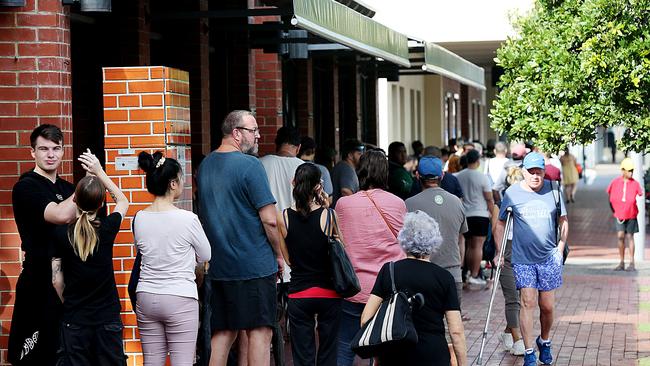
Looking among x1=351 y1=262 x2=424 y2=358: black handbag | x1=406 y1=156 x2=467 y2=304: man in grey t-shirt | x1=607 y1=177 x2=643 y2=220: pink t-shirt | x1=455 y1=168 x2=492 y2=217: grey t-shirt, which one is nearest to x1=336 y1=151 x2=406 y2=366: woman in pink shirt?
x1=406 y1=156 x2=467 y2=304: man in grey t-shirt

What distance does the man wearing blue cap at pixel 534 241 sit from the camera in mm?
10180

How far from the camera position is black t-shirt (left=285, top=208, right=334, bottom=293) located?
807 centimetres

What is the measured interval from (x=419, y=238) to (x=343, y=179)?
6753mm

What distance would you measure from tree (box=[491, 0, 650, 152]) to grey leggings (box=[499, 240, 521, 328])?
112 centimetres

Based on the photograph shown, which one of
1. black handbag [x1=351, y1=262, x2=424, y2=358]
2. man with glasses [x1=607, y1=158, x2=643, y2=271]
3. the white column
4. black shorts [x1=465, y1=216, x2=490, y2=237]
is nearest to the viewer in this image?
black handbag [x1=351, y1=262, x2=424, y2=358]

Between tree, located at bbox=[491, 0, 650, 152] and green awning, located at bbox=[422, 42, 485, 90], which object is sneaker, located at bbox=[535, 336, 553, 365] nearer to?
tree, located at bbox=[491, 0, 650, 152]

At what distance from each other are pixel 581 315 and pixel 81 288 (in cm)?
851

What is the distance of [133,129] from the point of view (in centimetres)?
788

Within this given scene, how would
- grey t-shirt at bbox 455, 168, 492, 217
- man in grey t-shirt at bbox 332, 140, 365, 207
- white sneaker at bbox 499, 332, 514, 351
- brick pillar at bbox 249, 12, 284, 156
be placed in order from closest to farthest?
white sneaker at bbox 499, 332, 514, 351, man in grey t-shirt at bbox 332, 140, 365, 207, brick pillar at bbox 249, 12, 284, 156, grey t-shirt at bbox 455, 168, 492, 217

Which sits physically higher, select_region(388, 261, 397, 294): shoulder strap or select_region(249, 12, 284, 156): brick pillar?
select_region(249, 12, 284, 156): brick pillar

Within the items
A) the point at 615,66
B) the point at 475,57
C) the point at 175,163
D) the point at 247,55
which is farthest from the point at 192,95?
the point at 475,57

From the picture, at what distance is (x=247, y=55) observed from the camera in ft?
44.8

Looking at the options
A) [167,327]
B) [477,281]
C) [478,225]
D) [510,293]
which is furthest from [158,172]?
[477,281]

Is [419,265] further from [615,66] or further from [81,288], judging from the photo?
[615,66]
